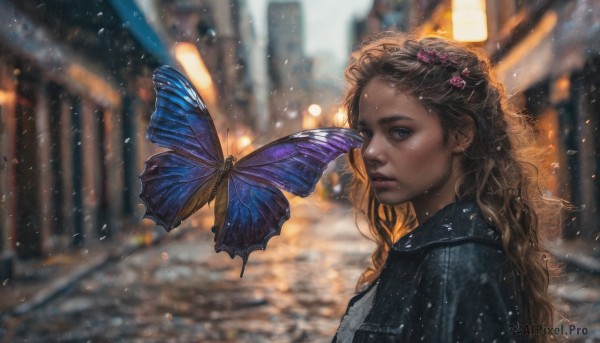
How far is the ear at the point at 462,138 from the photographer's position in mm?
2145

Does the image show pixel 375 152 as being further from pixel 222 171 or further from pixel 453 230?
pixel 222 171

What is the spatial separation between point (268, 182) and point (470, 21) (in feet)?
28.5

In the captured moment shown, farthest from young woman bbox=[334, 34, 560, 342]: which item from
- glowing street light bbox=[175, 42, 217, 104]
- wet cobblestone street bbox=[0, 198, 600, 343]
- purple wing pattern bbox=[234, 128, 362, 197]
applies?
glowing street light bbox=[175, 42, 217, 104]

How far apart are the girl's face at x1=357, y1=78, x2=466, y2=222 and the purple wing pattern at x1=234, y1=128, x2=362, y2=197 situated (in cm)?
27

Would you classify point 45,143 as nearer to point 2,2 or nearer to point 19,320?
point 2,2

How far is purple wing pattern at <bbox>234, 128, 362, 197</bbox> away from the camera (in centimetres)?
180

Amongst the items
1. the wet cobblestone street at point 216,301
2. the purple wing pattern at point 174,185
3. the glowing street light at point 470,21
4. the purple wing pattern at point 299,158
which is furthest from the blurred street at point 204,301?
the purple wing pattern at point 299,158

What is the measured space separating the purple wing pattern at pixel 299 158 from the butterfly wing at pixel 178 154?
0.14 m

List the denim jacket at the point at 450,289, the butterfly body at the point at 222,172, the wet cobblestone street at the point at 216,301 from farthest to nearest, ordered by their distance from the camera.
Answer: the wet cobblestone street at the point at 216,301
the butterfly body at the point at 222,172
the denim jacket at the point at 450,289

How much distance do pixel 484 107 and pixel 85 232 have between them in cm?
1648

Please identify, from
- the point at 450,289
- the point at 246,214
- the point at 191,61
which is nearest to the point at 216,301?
the point at 246,214

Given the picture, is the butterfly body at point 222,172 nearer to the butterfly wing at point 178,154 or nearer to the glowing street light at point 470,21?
the butterfly wing at point 178,154

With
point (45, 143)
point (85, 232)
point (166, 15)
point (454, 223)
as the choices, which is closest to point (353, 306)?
point (454, 223)

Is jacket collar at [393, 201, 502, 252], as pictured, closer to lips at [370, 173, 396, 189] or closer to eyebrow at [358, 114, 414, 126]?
lips at [370, 173, 396, 189]
